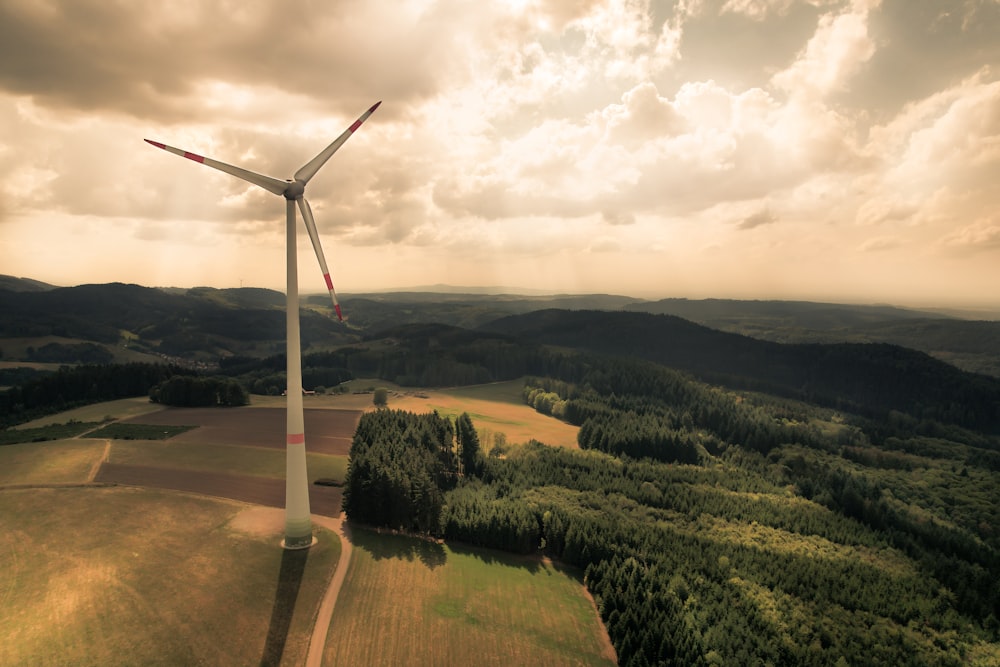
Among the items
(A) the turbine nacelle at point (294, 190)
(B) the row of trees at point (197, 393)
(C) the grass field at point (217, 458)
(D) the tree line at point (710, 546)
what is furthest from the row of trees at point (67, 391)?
(A) the turbine nacelle at point (294, 190)

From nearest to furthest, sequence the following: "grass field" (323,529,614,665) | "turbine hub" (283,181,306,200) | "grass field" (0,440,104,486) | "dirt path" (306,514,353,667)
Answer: "dirt path" (306,514,353,667) → "grass field" (323,529,614,665) → "turbine hub" (283,181,306,200) → "grass field" (0,440,104,486)

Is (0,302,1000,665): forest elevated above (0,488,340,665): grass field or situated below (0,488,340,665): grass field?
below

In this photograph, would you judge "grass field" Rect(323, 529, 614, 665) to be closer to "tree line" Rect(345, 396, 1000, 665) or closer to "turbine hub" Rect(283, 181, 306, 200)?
"tree line" Rect(345, 396, 1000, 665)

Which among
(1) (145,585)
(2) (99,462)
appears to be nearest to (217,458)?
(2) (99,462)

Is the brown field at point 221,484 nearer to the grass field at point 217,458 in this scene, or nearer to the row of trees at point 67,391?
the grass field at point 217,458

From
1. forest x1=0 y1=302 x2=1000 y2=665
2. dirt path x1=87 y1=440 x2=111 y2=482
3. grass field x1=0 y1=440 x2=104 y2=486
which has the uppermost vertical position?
grass field x1=0 y1=440 x2=104 y2=486

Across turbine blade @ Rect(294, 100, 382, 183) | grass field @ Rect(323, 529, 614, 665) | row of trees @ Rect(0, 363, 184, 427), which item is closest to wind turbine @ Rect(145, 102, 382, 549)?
turbine blade @ Rect(294, 100, 382, 183)

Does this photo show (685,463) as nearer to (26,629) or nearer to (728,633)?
(728,633)
